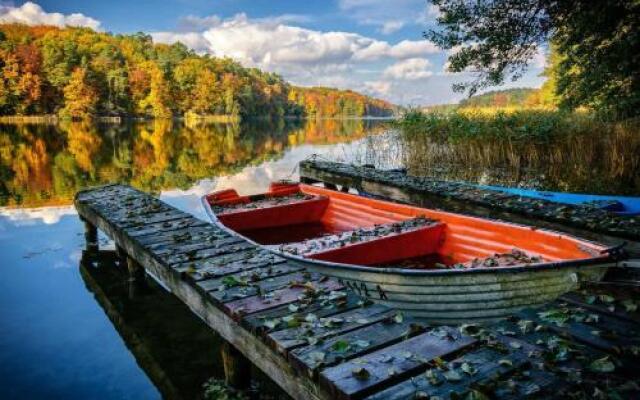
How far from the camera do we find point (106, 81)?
80188mm

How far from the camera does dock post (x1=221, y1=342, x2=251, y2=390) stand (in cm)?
411

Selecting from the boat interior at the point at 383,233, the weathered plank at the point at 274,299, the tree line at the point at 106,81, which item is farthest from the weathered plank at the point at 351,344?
the tree line at the point at 106,81

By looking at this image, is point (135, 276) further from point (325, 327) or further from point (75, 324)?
point (325, 327)

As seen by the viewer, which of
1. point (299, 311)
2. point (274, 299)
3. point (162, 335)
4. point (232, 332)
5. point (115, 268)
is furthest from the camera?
point (115, 268)

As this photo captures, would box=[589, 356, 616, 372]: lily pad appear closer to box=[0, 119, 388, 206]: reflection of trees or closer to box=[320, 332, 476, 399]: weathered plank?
box=[320, 332, 476, 399]: weathered plank

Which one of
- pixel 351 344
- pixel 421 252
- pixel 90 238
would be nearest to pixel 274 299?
pixel 351 344

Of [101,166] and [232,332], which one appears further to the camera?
[101,166]

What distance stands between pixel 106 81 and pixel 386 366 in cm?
8821

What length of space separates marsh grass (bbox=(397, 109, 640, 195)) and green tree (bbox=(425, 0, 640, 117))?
4.73 ft

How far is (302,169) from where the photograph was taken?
1370 cm

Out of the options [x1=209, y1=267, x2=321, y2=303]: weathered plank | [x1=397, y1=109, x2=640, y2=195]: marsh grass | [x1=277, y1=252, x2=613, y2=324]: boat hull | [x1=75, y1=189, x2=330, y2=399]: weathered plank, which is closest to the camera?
[x1=75, y1=189, x2=330, y2=399]: weathered plank

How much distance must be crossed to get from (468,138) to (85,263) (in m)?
10.6

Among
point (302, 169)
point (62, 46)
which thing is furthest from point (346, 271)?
point (62, 46)

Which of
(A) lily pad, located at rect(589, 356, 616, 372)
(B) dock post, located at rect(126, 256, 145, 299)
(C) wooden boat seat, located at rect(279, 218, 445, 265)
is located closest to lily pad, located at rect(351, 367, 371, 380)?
(A) lily pad, located at rect(589, 356, 616, 372)
